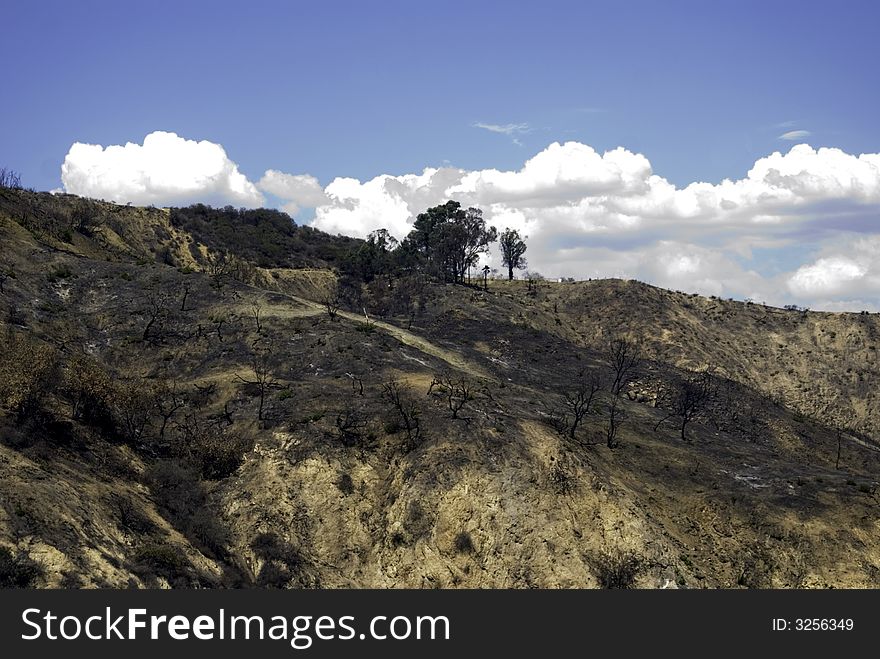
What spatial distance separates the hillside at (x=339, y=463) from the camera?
35.1 meters

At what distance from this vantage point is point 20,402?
37125 millimetres

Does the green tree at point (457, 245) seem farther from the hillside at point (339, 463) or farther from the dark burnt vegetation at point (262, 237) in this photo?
Result: the hillside at point (339, 463)

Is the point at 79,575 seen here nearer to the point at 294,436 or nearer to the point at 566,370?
the point at 294,436

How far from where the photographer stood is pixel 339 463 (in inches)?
1715

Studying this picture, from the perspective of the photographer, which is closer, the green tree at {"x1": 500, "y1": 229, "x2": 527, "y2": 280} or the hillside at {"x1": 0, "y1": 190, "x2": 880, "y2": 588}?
the hillside at {"x1": 0, "y1": 190, "x2": 880, "y2": 588}

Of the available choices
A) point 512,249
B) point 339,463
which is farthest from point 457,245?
point 339,463

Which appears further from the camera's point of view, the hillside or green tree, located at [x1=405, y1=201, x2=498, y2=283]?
green tree, located at [x1=405, y1=201, x2=498, y2=283]

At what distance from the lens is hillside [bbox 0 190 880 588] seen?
35.1 m

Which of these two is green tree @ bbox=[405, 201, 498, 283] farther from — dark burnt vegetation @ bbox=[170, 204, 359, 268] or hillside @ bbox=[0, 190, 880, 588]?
hillside @ bbox=[0, 190, 880, 588]

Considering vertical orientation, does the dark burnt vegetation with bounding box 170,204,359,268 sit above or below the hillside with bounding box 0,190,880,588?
above

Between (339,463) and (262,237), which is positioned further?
(262,237)

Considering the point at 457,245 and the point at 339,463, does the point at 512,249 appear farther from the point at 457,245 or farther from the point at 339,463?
the point at 339,463

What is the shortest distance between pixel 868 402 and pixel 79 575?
120 metres

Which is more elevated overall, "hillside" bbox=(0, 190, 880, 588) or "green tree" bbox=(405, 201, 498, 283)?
"green tree" bbox=(405, 201, 498, 283)
